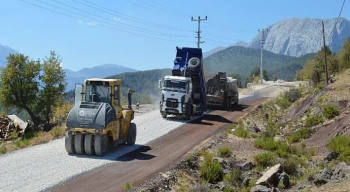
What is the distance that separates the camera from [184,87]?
2766 cm

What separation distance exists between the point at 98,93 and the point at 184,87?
1066 centimetres

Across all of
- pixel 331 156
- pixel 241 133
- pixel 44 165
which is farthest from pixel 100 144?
pixel 331 156

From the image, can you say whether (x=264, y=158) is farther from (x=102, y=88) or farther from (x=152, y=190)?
(x=102, y=88)

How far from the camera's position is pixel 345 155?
56.1 ft

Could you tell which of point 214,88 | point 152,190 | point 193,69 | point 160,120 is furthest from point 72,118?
point 214,88

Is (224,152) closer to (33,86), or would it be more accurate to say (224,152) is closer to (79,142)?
(79,142)

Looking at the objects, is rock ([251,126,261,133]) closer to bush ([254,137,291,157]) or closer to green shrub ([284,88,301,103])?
bush ([254,137,291,157])

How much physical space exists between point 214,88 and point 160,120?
9.57m

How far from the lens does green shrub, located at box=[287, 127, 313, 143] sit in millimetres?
23359

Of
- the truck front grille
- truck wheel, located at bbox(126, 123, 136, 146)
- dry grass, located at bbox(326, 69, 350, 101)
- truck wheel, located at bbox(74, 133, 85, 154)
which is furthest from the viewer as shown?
the truck front grille

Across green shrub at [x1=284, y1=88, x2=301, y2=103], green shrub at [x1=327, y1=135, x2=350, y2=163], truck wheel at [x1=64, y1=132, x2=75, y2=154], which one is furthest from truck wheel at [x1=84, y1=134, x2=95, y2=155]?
green shrub at [x1=284, y1=88, x2=301, y2=103]

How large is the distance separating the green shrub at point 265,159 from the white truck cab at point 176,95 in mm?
10792

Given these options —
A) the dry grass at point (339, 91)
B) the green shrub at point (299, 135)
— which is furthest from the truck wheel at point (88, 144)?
the dry grass at point (339, 91)

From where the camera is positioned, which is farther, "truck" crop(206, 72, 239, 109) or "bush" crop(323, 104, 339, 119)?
"truck" crop(206, 72, 239, 109)
